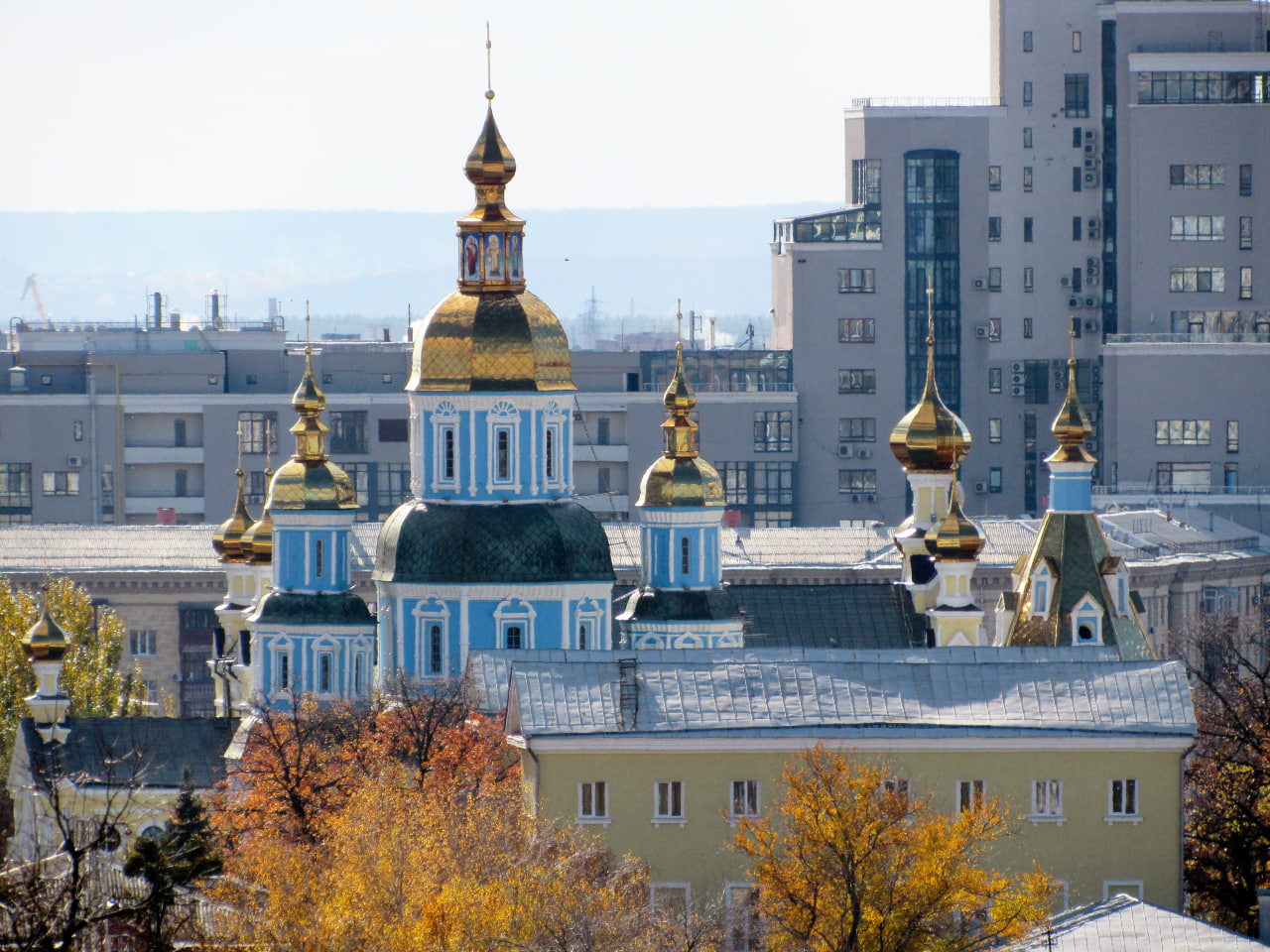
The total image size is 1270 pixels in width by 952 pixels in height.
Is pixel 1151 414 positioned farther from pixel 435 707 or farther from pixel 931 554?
pixel 435 707

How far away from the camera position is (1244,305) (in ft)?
431

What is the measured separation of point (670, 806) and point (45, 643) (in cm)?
2516

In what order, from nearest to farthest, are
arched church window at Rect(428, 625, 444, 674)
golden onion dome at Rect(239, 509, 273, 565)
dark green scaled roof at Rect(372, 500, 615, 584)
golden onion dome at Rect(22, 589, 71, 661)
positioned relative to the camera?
dark green scaled roof at Rect(372, 500, 615, 584) < arched church window at Rect(428, 625, 444, 674) < golden onion dome at Rect(22, 589, 71, 661) < golden onion dome at Rect(239, 509, 273, 565)

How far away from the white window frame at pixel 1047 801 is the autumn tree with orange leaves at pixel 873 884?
14.5ft

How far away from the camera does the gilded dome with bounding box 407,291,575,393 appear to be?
227ft

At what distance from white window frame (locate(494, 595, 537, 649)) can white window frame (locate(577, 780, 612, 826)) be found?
15.2 metres

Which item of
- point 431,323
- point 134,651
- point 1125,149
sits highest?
point 1125,149

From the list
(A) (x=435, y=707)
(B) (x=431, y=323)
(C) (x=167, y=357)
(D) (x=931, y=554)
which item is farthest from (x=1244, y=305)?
(A) (x=435, y=707)

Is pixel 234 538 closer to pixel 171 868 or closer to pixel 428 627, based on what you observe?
pixel 428 627

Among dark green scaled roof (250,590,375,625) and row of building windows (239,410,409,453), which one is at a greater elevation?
row of building windows (239,410,409,453)

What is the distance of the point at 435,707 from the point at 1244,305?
76257 millimetres

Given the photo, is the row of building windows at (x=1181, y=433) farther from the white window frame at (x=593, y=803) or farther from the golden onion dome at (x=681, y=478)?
the white window frame at (x=593, y=803)

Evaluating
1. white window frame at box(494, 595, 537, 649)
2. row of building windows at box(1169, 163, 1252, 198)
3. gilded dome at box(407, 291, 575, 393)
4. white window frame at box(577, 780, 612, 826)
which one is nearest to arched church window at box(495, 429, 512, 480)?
gilded dome at box(407, 291, 575, 393)

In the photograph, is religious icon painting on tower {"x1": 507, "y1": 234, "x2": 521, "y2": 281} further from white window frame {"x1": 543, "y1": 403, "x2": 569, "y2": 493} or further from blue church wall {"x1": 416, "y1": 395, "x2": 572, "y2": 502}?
white window frame {"x1": 543, "y1": 403, "x2": 569, "y2": 493}
